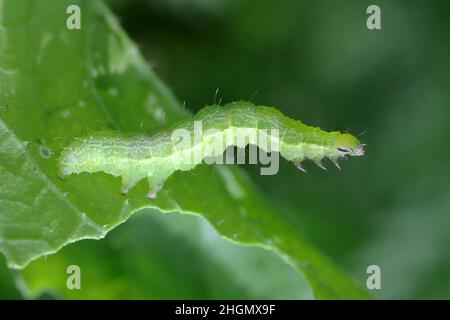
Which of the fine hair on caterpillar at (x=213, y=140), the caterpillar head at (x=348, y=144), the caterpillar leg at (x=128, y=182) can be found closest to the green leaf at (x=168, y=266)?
the fine hair on caterpillar at (x=213, y=140)

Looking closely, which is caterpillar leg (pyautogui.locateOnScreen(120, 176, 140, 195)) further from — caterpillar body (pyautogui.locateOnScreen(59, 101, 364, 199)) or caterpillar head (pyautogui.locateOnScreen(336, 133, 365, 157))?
caterpillar head (pyautogui.locateOnScreen(336, 133, 365, 157))

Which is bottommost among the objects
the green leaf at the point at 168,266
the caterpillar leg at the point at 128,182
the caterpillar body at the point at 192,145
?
the green leaf at the point at 168,266

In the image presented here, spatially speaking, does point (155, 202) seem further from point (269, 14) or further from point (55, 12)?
point (269, 14)

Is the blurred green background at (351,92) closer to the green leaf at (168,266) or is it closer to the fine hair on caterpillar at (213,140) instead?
the green leaf at (168,266)

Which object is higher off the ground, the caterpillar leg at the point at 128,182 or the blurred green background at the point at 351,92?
the blurred green background at the point at 351,92

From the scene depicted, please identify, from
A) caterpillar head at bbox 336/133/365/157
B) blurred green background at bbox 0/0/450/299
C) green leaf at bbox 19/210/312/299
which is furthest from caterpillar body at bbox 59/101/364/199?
blurred green background at bbox 0/0/450/299
